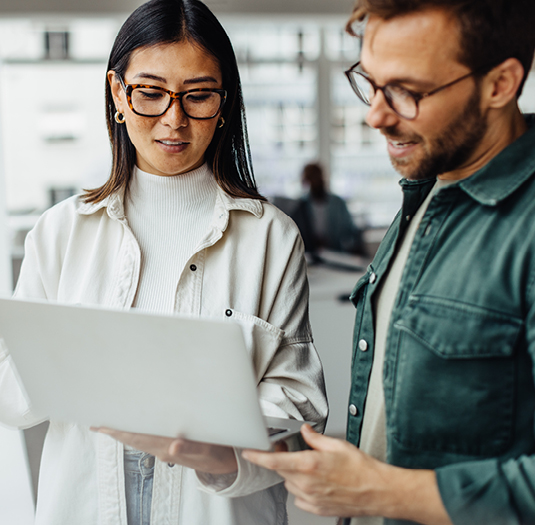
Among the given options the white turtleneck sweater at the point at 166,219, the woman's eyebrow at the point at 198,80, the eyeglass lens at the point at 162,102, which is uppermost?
the woman's eyebrow at the point at 198,80

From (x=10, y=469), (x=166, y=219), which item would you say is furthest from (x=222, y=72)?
(x=10, y=469)

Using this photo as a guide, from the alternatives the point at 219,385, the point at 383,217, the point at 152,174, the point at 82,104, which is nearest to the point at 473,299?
the point at 219,385

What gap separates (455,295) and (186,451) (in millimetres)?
479

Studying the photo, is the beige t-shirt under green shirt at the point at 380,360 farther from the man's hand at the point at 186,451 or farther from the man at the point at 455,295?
the man's hand at the point at 186,451

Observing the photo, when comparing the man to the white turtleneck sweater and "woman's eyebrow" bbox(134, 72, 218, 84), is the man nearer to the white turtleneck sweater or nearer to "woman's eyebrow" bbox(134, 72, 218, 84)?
"woman's eyebrow" bbox(134, 72, 218, 84)

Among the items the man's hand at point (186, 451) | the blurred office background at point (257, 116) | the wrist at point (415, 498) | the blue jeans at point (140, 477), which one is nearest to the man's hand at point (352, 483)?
the wrist at point (415, 498)

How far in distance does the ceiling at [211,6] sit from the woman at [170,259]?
2.53 metres

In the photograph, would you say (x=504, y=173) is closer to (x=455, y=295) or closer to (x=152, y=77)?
(x=455, y=295)

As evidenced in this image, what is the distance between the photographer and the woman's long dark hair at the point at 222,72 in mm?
1158

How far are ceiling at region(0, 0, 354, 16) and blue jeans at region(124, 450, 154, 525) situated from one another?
9.96ft

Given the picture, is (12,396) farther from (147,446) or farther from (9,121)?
(9,121)

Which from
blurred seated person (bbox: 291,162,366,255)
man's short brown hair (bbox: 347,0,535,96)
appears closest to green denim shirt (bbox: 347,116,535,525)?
man's short brown hair (bbox: 347,0,535,96)

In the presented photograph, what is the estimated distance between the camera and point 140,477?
1.19 meters

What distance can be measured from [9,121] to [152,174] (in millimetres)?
6511
